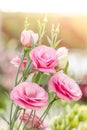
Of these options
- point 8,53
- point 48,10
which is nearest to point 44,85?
point 8,53

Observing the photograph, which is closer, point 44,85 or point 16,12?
point 44,85

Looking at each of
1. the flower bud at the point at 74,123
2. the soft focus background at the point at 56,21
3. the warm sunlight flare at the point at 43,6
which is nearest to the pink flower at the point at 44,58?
the flower bud at the point at 74,123

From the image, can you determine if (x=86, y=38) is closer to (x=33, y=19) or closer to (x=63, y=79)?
(x=33, y=19)

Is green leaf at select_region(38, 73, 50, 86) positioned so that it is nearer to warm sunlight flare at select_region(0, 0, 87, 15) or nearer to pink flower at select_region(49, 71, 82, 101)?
pink flower at select_region(49, 71, 82, 101)

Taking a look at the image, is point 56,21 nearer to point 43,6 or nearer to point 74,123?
point 43,6

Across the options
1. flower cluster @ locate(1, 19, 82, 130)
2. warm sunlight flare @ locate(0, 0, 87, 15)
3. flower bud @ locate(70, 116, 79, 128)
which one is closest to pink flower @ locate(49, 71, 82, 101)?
flower cluster @ locate(1, 19, 82, 130)

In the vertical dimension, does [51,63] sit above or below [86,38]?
above

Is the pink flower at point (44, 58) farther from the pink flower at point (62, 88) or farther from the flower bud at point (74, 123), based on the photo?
the flower bud at point (74, 123)
